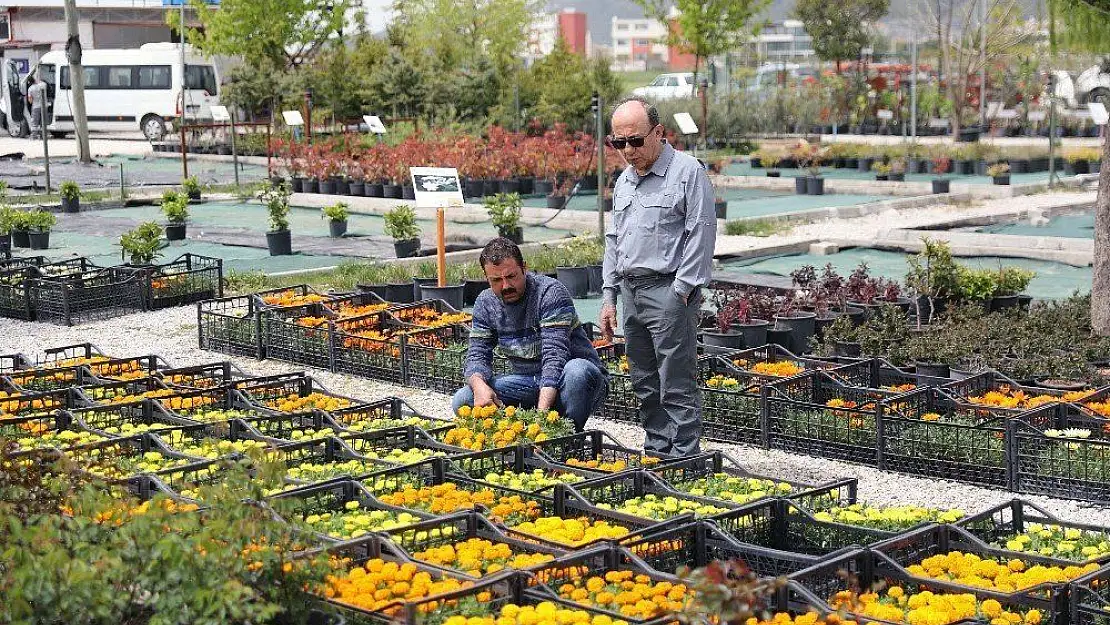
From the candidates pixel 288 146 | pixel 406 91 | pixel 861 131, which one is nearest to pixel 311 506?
pixel 288 146

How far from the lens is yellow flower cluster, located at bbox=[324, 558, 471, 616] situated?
4328 millimetres

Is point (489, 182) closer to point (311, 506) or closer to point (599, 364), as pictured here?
point (599, 364)

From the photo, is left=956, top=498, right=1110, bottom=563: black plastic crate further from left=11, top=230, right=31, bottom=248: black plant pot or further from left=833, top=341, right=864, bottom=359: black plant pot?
left=11, top=230, right=31, bottom=248: black plant pot

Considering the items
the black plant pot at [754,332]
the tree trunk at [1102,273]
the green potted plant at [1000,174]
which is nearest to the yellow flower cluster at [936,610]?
the tree trunk at [1102,273]

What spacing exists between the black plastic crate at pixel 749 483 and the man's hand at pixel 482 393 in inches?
40.1

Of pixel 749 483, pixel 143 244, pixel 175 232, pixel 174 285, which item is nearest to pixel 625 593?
pixel 749 483

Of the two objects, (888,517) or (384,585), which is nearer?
(384,585)

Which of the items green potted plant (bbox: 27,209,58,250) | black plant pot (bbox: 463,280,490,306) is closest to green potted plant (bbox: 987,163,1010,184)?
black plant pot (bbox: 463,280,490,306)

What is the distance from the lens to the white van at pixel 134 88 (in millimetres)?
41250

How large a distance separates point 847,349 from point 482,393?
3.41 m

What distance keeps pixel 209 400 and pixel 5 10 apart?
2432 inches

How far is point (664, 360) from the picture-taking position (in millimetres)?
6926

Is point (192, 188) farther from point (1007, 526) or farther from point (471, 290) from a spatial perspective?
point (1007, 526)

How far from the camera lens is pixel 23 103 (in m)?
42.6
